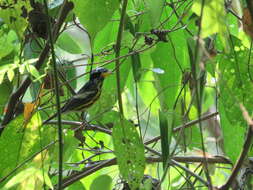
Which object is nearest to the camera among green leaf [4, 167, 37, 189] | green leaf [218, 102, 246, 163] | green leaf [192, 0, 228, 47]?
green leaf [192, 0, 228, 47]

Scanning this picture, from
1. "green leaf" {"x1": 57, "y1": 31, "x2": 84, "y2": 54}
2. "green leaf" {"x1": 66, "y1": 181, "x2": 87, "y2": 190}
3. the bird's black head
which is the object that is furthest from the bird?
"green leaf" {"x1": 66, "y1": 181, "x2": 87, "y2": 190}

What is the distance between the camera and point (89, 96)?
66.7 inches

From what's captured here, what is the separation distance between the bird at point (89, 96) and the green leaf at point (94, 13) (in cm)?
39

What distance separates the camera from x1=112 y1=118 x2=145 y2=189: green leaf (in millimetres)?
1220

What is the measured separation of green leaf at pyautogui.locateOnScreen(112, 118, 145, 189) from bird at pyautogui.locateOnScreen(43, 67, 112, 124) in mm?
349

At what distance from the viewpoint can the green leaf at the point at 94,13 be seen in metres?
1.23

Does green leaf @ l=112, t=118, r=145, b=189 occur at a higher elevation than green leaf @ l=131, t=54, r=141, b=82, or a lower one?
lower

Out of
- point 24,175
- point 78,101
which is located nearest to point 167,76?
point 78,101

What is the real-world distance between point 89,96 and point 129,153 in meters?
0.49

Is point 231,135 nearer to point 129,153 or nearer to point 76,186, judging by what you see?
point 129,153

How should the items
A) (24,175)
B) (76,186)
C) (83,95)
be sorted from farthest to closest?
(83,95)
(76,186)
(24,175)

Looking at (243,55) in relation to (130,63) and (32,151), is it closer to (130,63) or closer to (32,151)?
(130,63)

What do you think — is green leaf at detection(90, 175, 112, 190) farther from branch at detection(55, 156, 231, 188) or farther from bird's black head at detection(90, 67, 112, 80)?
bird's black head at detection(90, 67, 112, 80)

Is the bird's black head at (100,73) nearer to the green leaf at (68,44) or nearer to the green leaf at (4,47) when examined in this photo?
the green leaf at (68,44)
